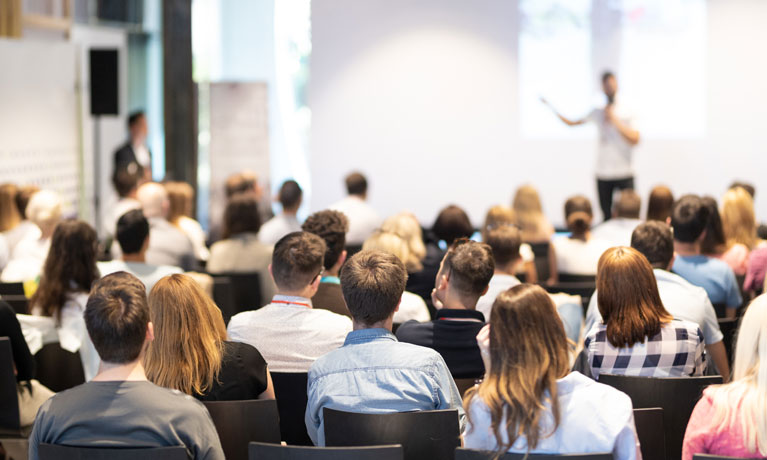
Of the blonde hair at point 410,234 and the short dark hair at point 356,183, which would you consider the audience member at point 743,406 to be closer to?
the blonde hair at point 410,234

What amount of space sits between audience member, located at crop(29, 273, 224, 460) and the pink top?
47.0 inches

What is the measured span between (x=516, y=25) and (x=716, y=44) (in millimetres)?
2198

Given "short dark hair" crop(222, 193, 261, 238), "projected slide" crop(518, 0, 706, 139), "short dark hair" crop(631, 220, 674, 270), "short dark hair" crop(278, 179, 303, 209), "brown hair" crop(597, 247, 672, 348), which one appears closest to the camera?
"brown hair" crop(597, 247, 672, 348)

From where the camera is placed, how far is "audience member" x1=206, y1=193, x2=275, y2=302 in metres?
5.48

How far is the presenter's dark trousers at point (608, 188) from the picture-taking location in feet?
30.2

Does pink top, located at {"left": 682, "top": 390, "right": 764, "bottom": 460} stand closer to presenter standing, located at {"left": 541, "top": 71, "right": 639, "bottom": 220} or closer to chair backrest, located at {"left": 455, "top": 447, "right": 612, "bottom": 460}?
chair backrest, located at {"left": 455, "top": 447, "right": 612, "bottom": 460}

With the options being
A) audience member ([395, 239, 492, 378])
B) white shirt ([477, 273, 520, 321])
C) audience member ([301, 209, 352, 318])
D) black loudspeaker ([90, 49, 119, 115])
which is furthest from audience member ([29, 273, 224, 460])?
black loudspeaker ([90, 49, 119, 115])

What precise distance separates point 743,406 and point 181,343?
A: 1.54m

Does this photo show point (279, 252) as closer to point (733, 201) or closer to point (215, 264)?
point (215, 264)

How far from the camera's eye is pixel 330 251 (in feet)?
13.8

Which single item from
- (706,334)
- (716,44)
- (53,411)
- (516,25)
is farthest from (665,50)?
(53,411)

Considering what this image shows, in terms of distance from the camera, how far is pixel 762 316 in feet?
7.11

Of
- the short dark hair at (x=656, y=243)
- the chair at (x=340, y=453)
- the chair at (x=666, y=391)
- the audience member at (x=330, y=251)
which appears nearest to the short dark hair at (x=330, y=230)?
the audience member at (x=330, y=251)

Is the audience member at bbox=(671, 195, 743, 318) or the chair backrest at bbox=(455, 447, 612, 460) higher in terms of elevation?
the audience member at bbox=(671, 195, 743, 318)
